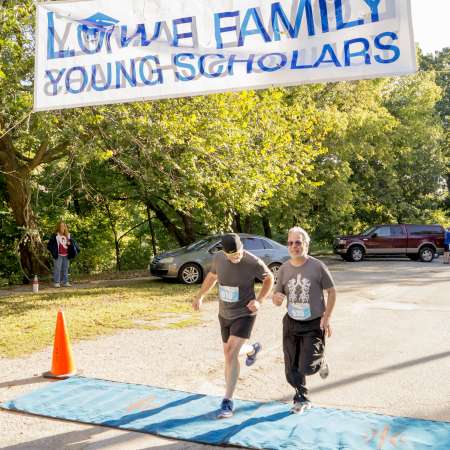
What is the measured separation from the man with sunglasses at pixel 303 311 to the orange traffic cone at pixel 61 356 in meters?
2.82

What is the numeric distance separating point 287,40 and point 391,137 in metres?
26.5

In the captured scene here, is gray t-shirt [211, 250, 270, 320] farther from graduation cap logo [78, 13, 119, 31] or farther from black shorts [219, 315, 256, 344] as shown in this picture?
graduation cap logo [78, 13, 119, 31]

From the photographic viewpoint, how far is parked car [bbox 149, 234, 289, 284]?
16.0 m

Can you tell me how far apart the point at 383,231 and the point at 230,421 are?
22431 millimetres

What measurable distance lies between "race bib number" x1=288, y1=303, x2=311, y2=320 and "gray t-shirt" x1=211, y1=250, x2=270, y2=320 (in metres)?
0.44

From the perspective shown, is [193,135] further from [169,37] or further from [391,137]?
[391,137]

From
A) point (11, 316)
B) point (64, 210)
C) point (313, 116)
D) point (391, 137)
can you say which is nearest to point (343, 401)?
point (11, 316)

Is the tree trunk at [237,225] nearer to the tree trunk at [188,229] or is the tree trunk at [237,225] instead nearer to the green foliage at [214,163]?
the green foliage at [214,163]

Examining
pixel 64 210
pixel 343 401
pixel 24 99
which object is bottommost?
pixel 343 401

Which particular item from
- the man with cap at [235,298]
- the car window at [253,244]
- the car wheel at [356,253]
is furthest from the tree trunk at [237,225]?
the man with cap at [235,298]

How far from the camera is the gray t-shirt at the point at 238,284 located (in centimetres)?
554

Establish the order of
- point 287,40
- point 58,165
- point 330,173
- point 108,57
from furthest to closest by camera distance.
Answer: point 330,173
point 58,165
point 108,57
point 287,40

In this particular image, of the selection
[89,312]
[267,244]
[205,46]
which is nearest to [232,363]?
[205,46]

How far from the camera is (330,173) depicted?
81.4 ft
